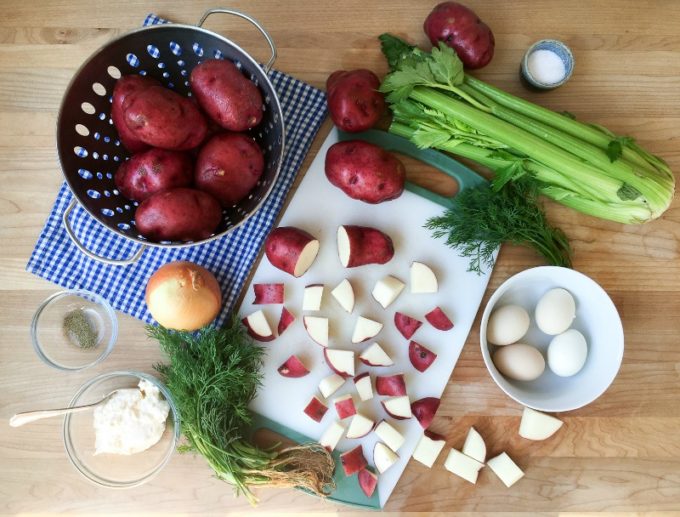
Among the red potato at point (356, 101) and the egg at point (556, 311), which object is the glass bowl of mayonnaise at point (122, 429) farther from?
the egg at point (556, 311)

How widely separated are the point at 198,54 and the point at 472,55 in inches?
23.7

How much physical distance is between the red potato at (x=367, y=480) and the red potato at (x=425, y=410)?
0.16 meters

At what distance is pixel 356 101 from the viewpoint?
114 centimetres

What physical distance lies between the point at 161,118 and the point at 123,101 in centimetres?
9

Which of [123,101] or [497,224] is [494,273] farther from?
[123,101]

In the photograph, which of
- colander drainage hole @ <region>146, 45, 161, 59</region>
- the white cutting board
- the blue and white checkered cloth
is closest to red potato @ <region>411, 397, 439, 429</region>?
the white cutting board

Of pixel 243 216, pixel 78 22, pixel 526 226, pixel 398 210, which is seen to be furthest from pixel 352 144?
pixel 78 22

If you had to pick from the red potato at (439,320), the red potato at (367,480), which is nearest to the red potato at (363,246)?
the red potato at (439,320)

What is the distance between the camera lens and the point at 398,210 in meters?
1.26

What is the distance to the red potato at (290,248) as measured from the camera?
1174 mm

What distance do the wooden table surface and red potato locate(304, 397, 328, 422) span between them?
7.9 inches

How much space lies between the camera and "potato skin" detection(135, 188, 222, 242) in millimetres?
1015

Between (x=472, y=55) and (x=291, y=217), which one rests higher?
(x=472, y=55)

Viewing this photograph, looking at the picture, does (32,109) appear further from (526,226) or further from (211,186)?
(526,226)
